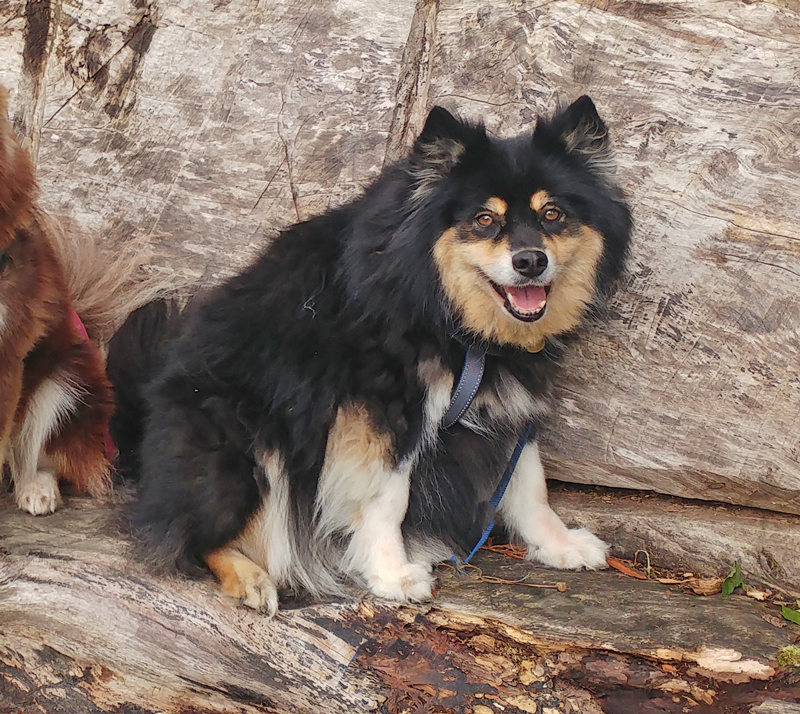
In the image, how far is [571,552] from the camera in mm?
3064

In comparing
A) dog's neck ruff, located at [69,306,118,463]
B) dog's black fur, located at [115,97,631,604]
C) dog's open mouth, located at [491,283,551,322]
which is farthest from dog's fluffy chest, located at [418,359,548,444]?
dog's neck ruff, located at [69,306,118,463]

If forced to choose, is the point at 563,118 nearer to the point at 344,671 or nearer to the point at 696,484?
the point at 696,484

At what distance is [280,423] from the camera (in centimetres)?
288

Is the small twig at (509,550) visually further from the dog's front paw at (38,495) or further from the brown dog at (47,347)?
the dog's front paw at (38,495)

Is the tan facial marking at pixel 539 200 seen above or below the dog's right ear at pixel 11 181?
above

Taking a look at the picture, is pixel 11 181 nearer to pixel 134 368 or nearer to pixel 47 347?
pixel 47 347

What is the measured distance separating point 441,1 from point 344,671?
2.80 m

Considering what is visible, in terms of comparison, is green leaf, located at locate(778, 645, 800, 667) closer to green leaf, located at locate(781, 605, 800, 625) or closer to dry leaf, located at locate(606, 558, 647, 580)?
green leaf, located at locate(781, 605, 800, 625)

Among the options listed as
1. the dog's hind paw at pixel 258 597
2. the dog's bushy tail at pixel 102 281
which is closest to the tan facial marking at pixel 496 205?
the dog's hind paw at pixel 258 597

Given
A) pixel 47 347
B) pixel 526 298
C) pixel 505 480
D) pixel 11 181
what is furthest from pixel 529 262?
pixel 47 347

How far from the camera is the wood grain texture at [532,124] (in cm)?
308

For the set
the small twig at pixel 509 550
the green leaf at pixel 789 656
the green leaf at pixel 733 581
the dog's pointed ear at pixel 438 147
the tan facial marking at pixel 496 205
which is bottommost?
the small twig at pixel 509 550

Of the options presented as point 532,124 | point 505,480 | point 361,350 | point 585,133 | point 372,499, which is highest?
point 532,124

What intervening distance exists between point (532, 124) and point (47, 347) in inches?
86.6
